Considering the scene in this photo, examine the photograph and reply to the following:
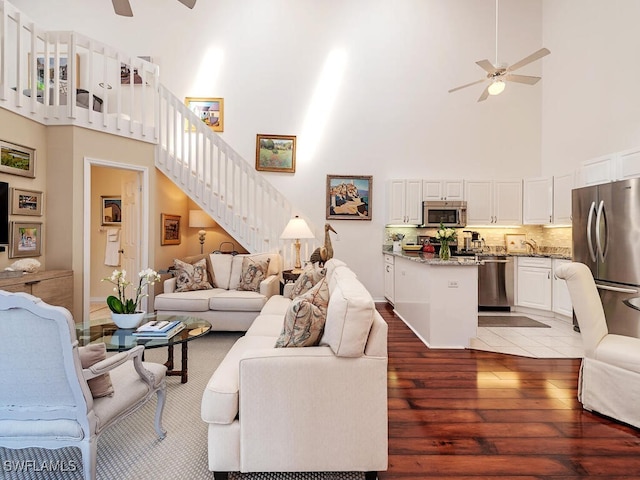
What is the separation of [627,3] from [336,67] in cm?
434

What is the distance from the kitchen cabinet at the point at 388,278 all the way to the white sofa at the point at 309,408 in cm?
→ 440

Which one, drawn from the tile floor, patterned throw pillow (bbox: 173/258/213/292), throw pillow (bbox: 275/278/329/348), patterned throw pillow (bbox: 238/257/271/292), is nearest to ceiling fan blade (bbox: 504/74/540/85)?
the tile floor

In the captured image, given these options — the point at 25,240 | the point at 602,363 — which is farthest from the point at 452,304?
the point at 25,240

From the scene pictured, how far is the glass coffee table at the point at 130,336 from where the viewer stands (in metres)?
2.45

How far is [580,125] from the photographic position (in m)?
5.80

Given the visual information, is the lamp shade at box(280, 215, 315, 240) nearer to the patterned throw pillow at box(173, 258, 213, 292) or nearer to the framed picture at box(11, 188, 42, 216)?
the patterned throw pillow at box(173, 258, 213, 292)

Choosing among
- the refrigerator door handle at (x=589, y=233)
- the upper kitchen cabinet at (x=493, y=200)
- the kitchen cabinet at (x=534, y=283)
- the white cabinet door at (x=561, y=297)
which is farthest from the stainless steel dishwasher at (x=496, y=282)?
the refrigerator door handle at (x=589, y=233)

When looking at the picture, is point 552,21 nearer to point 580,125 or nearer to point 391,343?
point 580,125

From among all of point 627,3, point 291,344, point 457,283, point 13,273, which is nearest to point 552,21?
point 627,3

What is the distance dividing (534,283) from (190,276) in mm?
5326

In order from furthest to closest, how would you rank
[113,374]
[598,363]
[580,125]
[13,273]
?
[580,125], [13,273], [598,363], [113,374]

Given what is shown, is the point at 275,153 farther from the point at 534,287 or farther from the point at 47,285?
the point at 534,287

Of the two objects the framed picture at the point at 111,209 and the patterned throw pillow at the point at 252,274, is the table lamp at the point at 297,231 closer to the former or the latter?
the patterned throw pillow at the point at 252,274

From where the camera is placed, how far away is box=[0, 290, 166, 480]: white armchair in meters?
1.54
